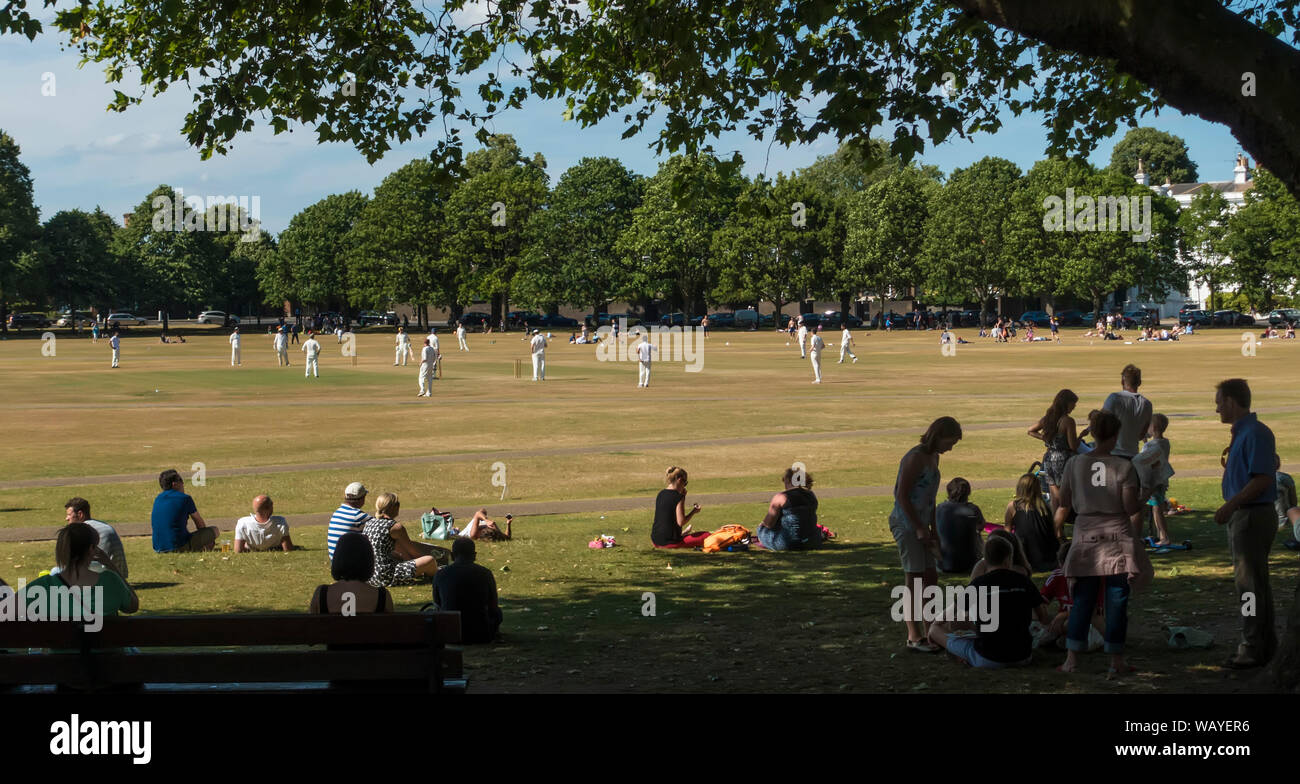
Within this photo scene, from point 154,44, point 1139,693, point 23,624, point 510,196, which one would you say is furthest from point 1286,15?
point 510,196

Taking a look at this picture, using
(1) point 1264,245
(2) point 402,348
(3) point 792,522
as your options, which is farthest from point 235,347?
(1) point 1264,245

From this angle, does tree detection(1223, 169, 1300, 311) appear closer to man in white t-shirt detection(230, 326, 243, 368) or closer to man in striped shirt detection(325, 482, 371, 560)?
man in white t-shirt detection(230, 326, 243, 368)

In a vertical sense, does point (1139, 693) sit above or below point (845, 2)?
below

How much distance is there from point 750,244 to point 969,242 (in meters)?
18.7

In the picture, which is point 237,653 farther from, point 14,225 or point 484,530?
point 14,225

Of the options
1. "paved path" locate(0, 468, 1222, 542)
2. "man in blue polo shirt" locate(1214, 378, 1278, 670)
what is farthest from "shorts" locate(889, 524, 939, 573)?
"paved path" locate(0, 468, 1222, 542)

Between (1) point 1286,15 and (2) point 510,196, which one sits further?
(2) point 510,196

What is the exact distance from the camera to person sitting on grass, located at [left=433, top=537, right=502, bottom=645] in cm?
898

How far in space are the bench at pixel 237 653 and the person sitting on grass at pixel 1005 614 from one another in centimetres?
365

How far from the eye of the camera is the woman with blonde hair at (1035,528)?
11664 millimetres

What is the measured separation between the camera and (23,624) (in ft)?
20.9

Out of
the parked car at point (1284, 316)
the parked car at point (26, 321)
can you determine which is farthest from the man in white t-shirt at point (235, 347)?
the parked car at point (1284, 316)

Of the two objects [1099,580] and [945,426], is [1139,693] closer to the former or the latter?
[1099,580]
